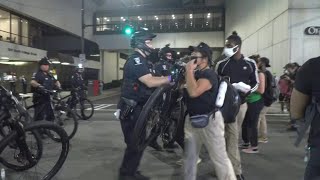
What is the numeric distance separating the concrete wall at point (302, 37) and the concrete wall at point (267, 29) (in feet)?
0.90

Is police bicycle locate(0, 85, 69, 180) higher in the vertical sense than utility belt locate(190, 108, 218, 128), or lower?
lower

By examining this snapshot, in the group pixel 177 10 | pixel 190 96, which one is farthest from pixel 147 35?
pixel 177 10

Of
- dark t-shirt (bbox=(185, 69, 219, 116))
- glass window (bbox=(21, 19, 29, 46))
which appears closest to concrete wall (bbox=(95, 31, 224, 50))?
glass window (bbox=(21, 19, 29, 46))

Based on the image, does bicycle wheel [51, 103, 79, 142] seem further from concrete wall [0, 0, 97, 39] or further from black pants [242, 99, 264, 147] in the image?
concrete wall [0, 0, 97, 39]

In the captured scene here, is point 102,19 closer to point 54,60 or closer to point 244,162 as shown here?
point 54,60

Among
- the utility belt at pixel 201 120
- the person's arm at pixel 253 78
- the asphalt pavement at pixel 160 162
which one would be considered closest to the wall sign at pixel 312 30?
the asphalt pavement at pixel 160 162

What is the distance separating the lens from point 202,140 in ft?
Answer: 15.4

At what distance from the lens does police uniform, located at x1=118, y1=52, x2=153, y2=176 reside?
17.8 feet

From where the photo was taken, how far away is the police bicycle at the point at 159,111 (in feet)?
17.3

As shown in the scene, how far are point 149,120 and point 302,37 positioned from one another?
1480 centimetres

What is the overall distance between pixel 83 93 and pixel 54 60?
2371 centimetres

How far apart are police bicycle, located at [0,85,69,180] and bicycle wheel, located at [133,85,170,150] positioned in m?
1.02

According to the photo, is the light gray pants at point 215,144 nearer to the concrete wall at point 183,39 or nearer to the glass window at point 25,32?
the glass window at point 25,32

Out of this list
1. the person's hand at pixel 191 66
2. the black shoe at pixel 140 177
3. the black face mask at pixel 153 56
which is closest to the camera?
the person's hand at pixel 191 66
